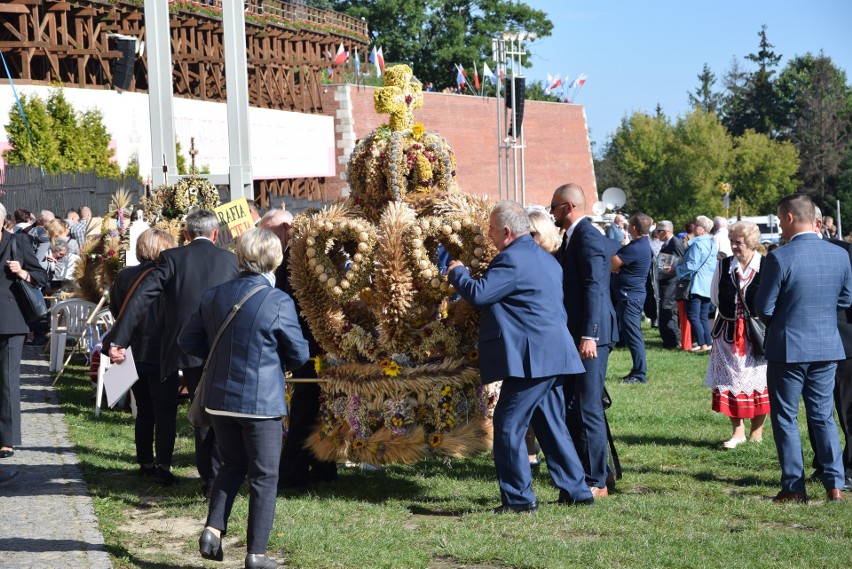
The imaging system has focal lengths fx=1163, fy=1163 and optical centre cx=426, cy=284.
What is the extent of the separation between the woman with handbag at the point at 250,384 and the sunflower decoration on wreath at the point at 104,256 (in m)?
6.21

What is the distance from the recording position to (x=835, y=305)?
694 centimetres

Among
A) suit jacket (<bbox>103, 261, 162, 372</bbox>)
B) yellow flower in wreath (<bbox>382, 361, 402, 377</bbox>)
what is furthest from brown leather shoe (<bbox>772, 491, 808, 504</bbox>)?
suit jacket (<bbox>103, 261, 162, 372</bbox>)

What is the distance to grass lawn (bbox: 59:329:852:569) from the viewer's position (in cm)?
576

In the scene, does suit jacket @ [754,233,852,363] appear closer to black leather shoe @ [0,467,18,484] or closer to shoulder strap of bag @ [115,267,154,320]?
shoulder strap of bag @ [115,267,154,320]

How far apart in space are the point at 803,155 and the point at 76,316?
252 feet

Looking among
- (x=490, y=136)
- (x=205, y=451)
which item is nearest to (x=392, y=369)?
(x=205, y=451)

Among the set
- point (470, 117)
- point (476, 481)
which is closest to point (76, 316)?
point (476, 481)

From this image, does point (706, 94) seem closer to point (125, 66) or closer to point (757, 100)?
point (757, 100)

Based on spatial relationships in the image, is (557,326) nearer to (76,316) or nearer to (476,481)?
(476,481)

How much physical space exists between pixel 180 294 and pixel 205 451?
100 centimetres

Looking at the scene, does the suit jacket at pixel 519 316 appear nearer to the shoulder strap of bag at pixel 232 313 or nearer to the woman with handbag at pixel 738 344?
the shoulder strap of bag at pixel 232 313

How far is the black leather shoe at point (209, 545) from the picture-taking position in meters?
5.46

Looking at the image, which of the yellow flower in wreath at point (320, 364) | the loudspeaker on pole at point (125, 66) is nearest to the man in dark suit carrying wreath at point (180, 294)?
the yellow flower in wreath at point (320, 364)

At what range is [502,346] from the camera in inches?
255
